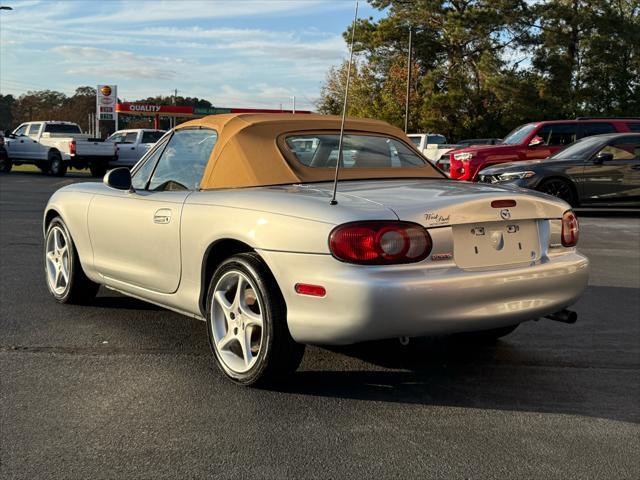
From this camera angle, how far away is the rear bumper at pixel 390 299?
3578 mm

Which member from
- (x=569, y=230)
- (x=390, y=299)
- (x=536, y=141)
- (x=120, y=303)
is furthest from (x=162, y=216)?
(x=536, y=141)

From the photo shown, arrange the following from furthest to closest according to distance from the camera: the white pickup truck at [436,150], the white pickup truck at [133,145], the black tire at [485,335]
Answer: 1. the white pickup truck at [133,145]
2. the white pickup truck at [436,150]
3. the black tire at [485,335]

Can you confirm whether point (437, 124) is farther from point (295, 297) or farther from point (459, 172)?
point (295, 297)

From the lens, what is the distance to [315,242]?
3684 mm

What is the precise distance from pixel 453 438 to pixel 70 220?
11.9 feet

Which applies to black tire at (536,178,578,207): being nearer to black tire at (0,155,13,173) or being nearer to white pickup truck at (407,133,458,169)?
Result: white pickup truck at (407,133,458,169)

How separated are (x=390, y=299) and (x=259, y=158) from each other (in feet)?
4.73

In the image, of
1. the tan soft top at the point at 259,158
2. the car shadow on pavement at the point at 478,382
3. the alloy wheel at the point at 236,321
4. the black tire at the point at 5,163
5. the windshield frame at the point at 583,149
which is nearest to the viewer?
the car shadow on pavement at the point at 478,382

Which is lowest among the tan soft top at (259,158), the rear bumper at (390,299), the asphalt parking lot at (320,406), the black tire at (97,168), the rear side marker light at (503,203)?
the asphalt parking lot at (320,406)

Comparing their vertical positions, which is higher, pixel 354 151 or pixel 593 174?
pixel 354 151

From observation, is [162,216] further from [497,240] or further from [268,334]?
[497,240]

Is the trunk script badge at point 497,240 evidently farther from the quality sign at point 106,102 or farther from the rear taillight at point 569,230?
the quality sign at point 106,102

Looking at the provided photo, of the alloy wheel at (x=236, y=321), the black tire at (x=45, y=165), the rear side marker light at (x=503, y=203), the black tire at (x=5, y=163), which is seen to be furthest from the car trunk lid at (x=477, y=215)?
the black tire at (x=5, y=163)

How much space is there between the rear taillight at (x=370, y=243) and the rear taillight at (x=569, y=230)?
1.21 m
